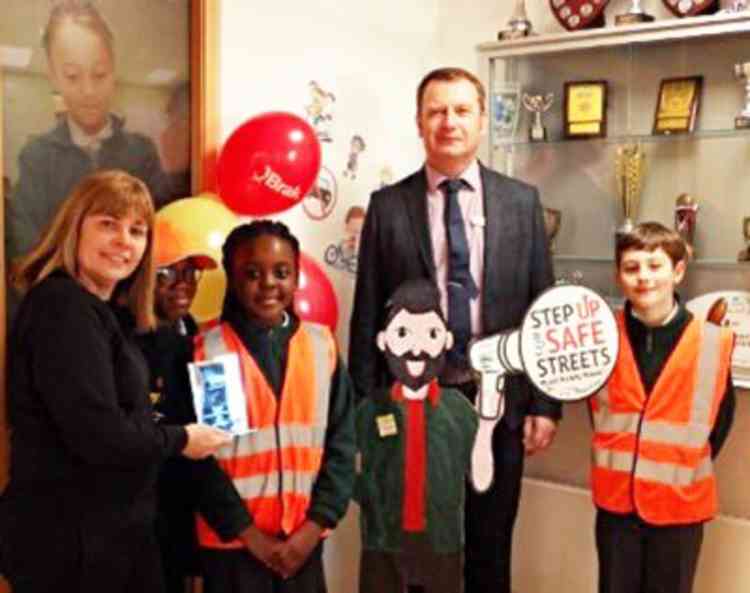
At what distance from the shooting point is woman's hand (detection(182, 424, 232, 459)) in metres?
2.02

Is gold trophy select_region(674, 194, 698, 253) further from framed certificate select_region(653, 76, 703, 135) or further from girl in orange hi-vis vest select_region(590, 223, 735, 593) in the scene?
girl in orange hi-vis vest select_region(590, 223, 735, 593)

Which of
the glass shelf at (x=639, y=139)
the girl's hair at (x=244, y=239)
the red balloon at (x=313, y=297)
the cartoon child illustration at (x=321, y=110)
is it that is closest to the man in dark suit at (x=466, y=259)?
the red balloon at (x=313, y=297)

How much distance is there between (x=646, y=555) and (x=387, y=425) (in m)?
0.73

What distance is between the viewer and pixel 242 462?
2146 millimetres

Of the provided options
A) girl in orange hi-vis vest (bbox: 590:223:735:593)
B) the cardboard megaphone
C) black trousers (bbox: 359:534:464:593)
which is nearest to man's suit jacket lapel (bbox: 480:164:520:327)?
the cardboard megaphone

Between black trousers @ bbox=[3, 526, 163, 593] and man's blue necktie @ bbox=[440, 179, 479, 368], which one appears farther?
man's blue necktie @ bbox=[440, 179, 479, 368]

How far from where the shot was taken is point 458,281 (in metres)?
2.50

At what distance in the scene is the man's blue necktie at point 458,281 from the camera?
8.14 ft

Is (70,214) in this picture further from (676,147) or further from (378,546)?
(676,147)

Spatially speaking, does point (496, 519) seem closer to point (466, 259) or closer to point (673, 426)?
point (673, 426)

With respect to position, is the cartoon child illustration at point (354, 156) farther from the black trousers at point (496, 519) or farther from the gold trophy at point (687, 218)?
the black trousers at point (496, 519)

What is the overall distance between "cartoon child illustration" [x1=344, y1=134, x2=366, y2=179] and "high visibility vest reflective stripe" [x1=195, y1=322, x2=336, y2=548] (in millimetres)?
1211

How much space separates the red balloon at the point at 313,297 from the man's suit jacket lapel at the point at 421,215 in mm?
315

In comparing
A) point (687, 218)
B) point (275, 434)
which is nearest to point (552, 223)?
point (687, 218)
